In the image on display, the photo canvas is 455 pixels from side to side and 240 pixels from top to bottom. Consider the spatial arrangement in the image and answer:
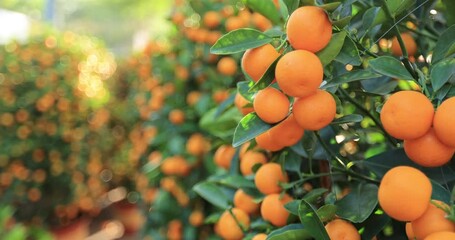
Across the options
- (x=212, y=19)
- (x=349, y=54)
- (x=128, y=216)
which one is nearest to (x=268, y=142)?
(x=349, y=54)

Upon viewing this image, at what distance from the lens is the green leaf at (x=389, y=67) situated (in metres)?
0.52

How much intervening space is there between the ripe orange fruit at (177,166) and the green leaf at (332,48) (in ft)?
3.70

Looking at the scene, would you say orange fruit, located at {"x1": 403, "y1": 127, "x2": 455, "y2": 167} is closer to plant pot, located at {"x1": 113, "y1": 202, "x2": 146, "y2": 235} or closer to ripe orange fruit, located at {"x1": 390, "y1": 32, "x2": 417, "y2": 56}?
ripe orange fruit, located at {"x1": 390, "y1": 32, "x2": 417, "y2": 56}

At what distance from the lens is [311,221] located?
529 millimetres

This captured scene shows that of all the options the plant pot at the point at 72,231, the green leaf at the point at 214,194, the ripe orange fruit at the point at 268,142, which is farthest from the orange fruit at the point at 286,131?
the plant pot at the point at 72,231

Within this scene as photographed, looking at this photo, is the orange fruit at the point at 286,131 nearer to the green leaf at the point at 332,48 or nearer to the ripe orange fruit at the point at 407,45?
the green leaf at the point at 332,48

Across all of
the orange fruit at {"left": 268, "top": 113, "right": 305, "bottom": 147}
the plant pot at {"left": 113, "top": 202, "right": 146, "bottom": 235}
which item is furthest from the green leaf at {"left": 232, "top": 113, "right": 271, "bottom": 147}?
the plant pot at {"left": 113, "top": 202, "right": 146, "bottom": 235}

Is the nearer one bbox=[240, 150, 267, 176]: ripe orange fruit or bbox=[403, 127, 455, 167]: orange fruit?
bbox=[403, 127, 455, 167]: orange fruit

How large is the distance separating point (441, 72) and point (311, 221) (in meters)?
0.22

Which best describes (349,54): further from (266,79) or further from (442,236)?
(442,236)

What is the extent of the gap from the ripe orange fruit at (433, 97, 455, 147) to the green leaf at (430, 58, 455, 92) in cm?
4

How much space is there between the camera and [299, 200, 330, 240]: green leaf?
20.6 inches

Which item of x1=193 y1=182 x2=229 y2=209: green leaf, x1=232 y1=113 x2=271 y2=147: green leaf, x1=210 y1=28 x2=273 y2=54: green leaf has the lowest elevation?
x1=193 y1=182 x2=229 y2=209: green leaf

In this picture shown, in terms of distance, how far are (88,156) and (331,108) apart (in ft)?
9.76
